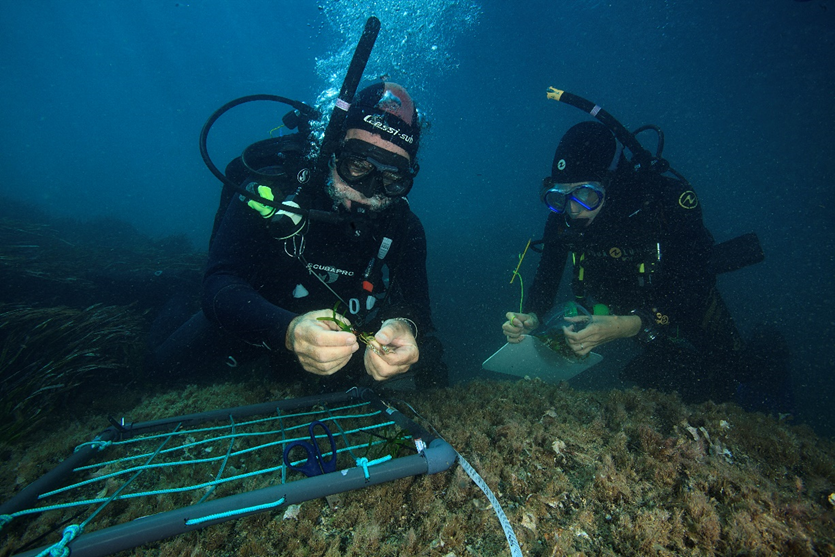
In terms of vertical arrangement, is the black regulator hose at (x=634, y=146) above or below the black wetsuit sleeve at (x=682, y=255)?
above

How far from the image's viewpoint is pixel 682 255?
168 inches

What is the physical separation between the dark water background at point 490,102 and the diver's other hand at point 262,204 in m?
2.37

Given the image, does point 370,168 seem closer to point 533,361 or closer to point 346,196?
point 346,196

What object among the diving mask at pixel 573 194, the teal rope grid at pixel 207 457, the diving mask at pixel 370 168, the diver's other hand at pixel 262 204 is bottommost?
the teal rope grid at pixel 207 457

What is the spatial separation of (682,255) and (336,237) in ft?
14.3

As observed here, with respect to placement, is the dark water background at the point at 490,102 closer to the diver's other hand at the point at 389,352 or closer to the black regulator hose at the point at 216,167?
the black regulator hose at the point at 216,167

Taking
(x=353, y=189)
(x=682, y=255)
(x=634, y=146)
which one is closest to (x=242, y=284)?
(x=353, y=189)

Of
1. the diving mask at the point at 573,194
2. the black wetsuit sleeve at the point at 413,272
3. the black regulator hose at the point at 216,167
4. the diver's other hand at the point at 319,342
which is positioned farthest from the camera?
the diving mask at the point at 573,194

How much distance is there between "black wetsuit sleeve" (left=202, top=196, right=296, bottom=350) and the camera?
2.28 meters

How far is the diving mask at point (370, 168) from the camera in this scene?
300cm

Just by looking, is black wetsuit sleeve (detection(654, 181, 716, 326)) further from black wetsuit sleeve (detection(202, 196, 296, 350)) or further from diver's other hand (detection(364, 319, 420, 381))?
black wetsuit sleeve (detection(202, 196, 296, 350))

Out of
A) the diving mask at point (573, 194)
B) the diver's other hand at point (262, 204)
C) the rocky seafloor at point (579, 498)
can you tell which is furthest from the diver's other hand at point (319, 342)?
the diving mask at point (573, 194)

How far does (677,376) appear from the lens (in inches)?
204

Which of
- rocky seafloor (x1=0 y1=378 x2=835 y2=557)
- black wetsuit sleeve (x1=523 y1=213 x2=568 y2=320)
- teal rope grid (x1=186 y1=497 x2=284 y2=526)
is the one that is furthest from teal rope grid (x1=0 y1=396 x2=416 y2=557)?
black wetsuit sleeve (x1=523 y1=213 x2=568 y2=320)
